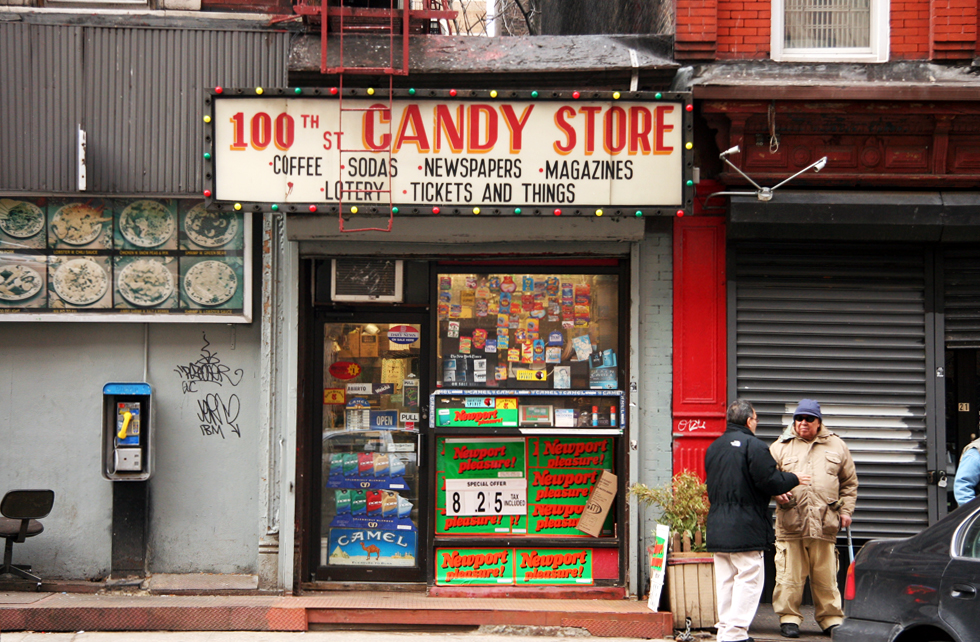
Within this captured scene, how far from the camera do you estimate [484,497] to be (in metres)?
7.98

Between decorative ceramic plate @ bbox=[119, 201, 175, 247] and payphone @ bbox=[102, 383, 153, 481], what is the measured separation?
4.36 ft

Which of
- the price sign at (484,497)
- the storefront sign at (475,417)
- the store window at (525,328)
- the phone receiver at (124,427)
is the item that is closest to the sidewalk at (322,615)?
the price sign at (484,497)

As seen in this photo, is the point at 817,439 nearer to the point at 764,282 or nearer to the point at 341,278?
the point at 764,282

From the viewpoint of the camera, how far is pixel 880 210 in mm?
7516

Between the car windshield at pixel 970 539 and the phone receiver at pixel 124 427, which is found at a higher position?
the phone receiver at pixel 124 427

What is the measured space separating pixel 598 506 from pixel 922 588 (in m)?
3.53

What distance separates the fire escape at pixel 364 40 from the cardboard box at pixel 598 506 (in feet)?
10.0

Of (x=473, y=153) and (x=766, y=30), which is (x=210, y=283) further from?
(x=766, y=30)

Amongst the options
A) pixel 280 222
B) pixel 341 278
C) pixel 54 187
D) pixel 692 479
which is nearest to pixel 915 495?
pixel 692 479

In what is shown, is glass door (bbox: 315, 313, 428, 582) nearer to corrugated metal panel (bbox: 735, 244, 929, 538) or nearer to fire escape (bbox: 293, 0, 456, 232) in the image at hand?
fire escape (bbox: 293, 0, 456, 232)

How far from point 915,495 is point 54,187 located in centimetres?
826

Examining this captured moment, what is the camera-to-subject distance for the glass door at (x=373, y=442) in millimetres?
8164

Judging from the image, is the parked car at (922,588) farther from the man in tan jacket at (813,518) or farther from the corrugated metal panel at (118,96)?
the corrugated metal panel at (118,96)

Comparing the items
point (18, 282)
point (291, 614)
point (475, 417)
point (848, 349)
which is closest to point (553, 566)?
point (475, 417)
